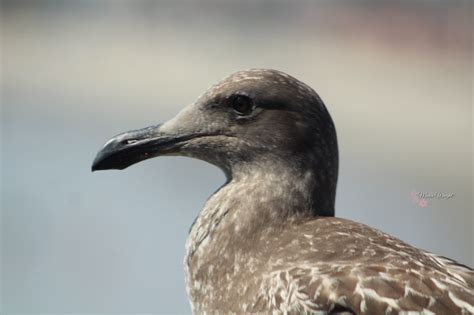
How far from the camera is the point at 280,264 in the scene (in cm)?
299

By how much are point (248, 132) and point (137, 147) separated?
14.4 inches

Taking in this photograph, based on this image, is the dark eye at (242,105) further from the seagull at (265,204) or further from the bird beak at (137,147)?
the bird beak at (137,147)

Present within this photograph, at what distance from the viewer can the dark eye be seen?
323 centimetres

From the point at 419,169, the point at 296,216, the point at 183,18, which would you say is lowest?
the point at 419,169

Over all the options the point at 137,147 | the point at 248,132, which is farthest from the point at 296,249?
the point at 137,147

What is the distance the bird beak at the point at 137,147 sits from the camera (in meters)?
3.27

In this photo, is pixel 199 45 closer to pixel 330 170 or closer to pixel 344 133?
pixel 344 133

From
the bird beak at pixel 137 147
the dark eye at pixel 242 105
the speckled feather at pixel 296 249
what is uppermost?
the dark eye at pixel 242 105

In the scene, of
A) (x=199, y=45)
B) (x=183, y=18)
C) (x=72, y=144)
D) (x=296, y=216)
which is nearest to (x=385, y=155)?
(x=72, y=144)

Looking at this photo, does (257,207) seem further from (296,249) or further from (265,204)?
(296,249)

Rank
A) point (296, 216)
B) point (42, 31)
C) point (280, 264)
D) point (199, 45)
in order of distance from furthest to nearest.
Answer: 1. point (42, 31)
2. point (199, 45)
3. point (296, 216)
4. point (280, 264)

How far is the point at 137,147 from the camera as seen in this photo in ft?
10.7

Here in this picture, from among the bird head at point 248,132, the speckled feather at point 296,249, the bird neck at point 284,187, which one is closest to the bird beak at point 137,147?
the bird head at point 248,132

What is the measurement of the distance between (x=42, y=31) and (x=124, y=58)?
2.61m
